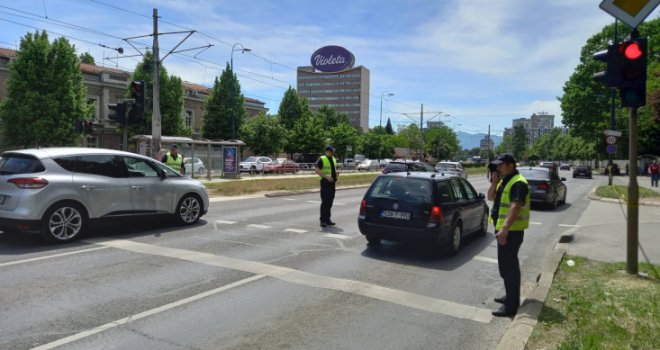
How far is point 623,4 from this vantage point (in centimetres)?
626

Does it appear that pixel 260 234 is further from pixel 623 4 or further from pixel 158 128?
pixel 158 128

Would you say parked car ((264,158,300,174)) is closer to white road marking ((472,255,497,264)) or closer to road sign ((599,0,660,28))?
white road marking ((472,255,497,264))

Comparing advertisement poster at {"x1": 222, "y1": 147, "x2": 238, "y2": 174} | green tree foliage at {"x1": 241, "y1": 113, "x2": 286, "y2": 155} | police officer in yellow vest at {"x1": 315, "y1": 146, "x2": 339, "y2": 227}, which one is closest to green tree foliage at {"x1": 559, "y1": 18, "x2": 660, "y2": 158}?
green tree foliage at {"x1": 241, "y1": 113, "x2": 286, "y2": 155}

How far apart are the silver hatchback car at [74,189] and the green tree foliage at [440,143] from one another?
315ft

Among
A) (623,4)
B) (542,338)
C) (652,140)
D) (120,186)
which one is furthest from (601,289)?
(652,140)

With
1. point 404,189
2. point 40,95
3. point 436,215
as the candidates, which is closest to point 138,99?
point 404,189

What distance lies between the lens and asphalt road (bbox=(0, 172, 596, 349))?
4.42 m

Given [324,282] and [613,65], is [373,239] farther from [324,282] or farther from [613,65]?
[613,65]

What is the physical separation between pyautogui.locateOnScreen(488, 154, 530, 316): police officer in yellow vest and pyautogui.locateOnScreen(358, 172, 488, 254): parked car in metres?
2.52

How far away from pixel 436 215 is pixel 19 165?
6.77 meters

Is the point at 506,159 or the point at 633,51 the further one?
the point at 633,51

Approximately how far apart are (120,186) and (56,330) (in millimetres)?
4883

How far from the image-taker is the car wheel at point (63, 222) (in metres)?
7.87

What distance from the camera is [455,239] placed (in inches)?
331
